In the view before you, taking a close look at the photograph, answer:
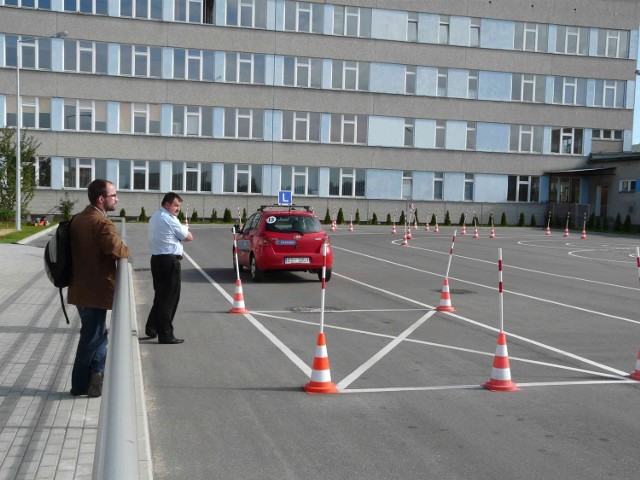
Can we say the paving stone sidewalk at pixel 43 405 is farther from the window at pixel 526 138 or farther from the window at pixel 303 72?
the window at pixel 526 138

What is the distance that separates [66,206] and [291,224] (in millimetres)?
27292

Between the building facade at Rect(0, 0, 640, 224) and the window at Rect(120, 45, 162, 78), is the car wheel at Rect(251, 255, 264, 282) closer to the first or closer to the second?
the building facade at Rect(0, 0, 640, 224)

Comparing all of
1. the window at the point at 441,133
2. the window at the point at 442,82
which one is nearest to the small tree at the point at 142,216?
the window at the point at 441,133

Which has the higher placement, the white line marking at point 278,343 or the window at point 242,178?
the window at point 242,178

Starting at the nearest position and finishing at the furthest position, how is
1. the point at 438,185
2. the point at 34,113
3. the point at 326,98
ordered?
1. the point at 34,113
2. the point at 326,98
3. the point at 438,185

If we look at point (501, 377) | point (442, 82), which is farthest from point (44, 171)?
point (501, 377)

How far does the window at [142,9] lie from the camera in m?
48.8

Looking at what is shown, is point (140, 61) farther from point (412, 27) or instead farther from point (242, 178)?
point (412, 27)

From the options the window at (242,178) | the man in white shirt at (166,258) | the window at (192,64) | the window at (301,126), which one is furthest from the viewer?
the window at (301,126)

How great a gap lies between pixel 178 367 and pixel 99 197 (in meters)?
2.55

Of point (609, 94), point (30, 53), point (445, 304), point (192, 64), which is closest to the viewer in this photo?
point (445, 304)

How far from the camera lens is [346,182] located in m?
53.2

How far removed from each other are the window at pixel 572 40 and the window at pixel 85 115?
102ft

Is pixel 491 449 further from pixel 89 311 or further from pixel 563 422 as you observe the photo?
pixel 89 311
